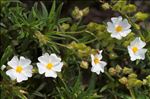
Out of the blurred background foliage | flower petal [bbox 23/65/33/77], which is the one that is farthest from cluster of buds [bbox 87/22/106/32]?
flower petal [bbox 23/65/33/77]

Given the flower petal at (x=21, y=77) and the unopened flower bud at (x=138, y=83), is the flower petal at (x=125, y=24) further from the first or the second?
the flower petal at (x=21, y=77)

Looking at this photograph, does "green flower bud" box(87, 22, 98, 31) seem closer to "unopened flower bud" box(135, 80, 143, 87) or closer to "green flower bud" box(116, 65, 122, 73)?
"green flower bud" box(116, 65, 122, 73)

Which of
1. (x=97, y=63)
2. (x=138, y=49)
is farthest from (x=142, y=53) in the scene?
(x=97, y=63)

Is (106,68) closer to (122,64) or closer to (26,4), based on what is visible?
(122,64)

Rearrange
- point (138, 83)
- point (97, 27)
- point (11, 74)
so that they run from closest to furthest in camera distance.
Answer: point (11, 74), point (138, 83), point (97, 27)

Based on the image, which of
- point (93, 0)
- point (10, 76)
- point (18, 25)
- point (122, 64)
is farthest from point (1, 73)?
point (93, 0)

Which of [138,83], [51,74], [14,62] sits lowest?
[138,83]

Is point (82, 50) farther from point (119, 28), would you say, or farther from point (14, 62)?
point (14, 62)
